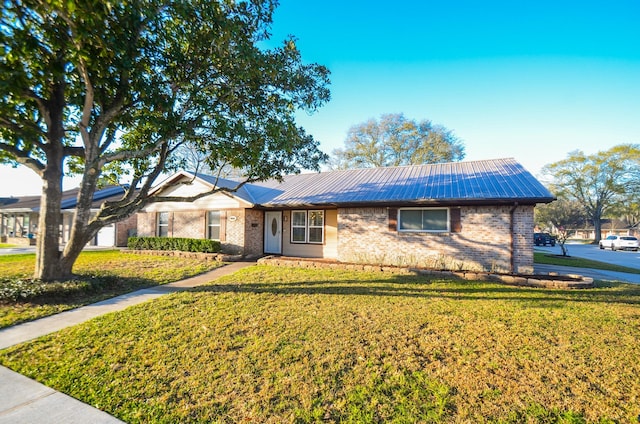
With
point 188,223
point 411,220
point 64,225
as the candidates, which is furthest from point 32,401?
point 64,225

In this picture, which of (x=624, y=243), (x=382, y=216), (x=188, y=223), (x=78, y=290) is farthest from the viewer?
(x=624, y=243)

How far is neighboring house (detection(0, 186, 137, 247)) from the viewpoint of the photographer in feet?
65.7

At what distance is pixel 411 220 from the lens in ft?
38.3

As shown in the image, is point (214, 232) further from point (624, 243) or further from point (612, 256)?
point (624, 243)

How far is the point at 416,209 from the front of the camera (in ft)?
38.0

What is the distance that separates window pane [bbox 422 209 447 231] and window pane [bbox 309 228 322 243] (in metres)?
4.99

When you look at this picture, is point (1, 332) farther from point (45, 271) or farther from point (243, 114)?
point (243, 114)

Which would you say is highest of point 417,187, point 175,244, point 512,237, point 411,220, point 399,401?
point 417,187

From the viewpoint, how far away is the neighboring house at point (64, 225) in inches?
788

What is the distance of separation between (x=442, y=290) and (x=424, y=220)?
401 centimetres

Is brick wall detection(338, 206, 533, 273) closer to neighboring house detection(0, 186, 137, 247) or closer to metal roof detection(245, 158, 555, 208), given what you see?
metal roof detection(245, 158, 555, 208)

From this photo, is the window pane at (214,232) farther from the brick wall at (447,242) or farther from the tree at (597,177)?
the tree at (597,177)

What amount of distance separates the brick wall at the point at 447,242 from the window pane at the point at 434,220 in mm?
294

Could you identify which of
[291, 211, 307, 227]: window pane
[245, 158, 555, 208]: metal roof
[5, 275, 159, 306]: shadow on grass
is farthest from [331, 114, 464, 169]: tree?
[5, 275, 159, 306]: shadow on grass
